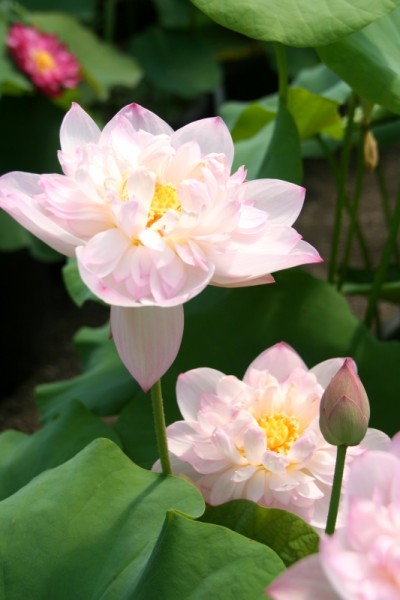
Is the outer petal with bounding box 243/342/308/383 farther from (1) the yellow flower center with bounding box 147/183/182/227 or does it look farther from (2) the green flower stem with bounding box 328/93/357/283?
(2) the green flower stem with bounding box 328/93/357/283

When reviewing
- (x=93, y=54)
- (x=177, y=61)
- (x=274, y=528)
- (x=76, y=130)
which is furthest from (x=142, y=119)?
(x=177, y=61)

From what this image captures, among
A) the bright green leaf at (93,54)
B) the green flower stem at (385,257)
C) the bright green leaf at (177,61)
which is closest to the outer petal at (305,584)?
the green flower stem at (385,257)

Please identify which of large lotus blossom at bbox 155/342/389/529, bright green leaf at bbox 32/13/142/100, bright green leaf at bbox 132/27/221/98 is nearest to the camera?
large lotus blossom at bbox 155/342/389/529

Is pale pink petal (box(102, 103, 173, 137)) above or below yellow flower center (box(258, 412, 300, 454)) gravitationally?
above

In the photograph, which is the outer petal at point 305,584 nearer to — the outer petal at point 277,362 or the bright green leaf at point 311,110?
the outer petal at point 277,362

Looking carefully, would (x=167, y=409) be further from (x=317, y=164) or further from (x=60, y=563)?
(x=317, y=164)

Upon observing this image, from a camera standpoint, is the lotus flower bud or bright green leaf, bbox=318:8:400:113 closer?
the lotus flower bud

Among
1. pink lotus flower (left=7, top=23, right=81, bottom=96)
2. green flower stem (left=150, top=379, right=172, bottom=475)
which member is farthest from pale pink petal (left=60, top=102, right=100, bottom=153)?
pink lotus flower (left=7, top=23, right=81, bottom=96)
